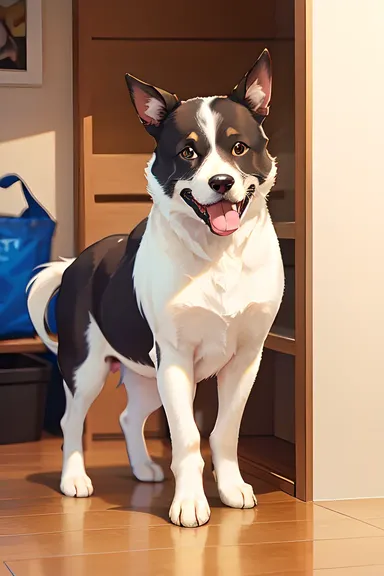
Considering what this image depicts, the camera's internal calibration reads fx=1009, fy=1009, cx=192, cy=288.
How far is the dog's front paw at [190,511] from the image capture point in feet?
6.41

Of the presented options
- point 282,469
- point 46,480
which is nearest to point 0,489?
point 46,480

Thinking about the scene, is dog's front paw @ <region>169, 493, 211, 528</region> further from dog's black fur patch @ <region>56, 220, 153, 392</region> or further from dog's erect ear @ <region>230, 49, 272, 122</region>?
dog's erect ear @ <region>230, 49, 272, 122</region>

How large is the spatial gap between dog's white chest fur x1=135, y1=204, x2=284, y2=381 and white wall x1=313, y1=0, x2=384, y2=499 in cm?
17

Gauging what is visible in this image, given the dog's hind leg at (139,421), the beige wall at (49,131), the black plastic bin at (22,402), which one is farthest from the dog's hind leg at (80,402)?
the beige wall at (49,131)

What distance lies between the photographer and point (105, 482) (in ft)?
7.97

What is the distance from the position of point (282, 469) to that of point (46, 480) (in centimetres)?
58

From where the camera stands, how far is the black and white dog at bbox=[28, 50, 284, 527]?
1.95m

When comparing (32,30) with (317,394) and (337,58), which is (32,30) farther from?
(317,394)

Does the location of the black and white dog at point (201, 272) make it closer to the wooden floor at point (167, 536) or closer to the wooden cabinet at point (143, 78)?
the wooden floor at point (167, 536)

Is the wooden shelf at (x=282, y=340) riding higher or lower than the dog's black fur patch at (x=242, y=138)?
lower

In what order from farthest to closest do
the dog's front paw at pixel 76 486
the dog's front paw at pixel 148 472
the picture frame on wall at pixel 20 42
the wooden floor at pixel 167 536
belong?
the picture frame on wall at pixel 20 42
the dog's front paw at pixel 148 472
the dog's front paw at pixel 76 486
the wooden floor at pixel 167 536

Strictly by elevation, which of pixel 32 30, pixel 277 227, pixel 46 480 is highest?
pixel 32 30

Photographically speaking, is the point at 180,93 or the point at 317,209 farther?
the point at 180,93

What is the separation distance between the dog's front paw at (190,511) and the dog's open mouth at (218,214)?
0.53 metres
